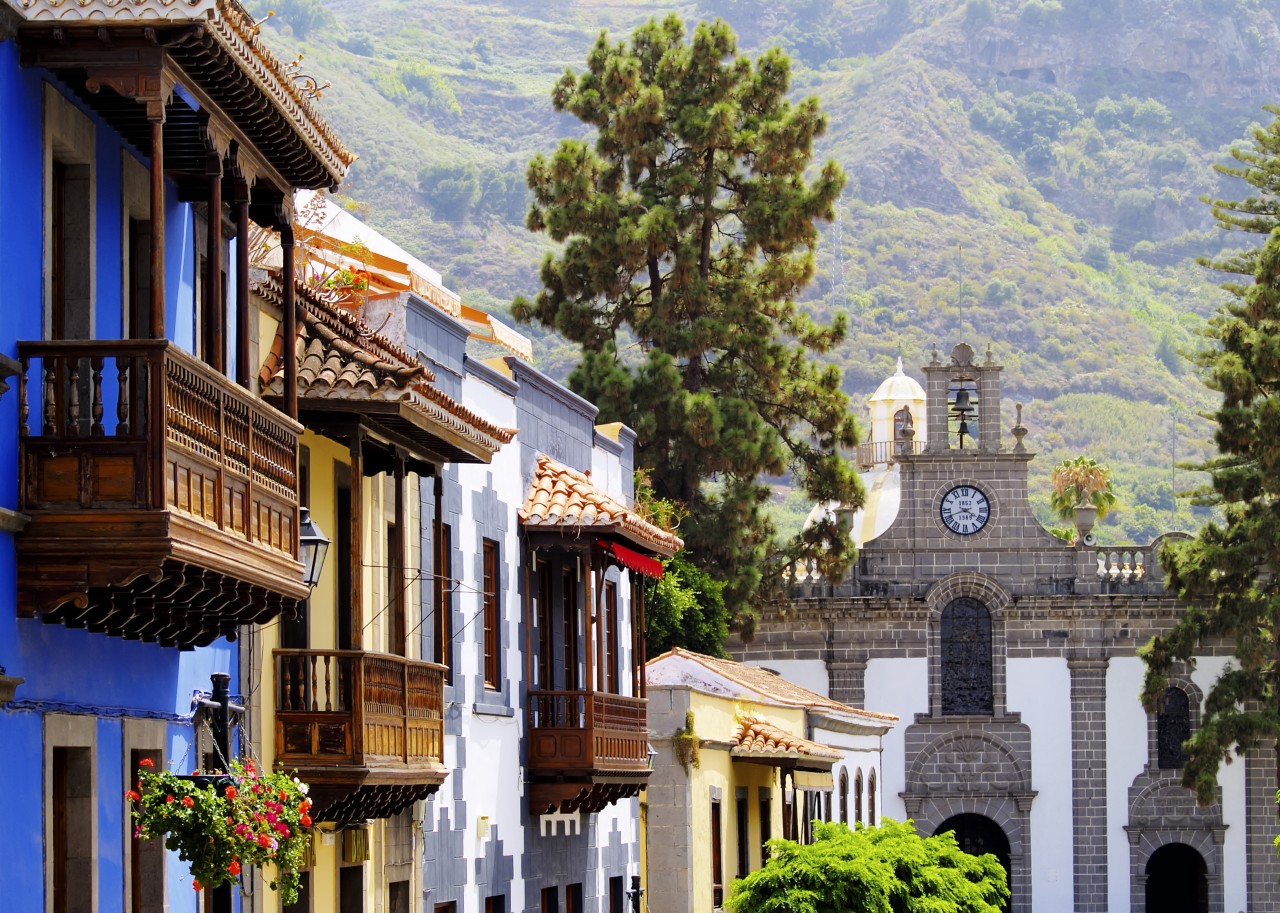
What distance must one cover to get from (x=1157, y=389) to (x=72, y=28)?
152m

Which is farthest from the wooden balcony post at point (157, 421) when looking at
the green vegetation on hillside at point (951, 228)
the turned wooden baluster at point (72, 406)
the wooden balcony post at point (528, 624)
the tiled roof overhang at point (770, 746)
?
the green vegetation on hillside at point (951, 228)

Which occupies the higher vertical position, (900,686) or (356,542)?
(356,542)

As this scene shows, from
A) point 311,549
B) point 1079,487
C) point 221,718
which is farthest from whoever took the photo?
point 1079,487

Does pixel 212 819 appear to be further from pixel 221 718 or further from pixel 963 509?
pixel 963 509

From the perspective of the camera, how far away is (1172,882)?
62.8 meters

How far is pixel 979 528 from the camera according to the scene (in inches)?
2410

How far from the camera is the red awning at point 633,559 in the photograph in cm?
2425

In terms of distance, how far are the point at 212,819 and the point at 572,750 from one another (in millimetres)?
11285

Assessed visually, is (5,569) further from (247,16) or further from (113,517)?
(247,16)

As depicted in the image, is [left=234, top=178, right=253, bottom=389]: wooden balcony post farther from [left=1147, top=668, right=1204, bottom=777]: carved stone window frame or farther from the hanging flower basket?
[left=1147, top=668, right=1204, bottom=777]: carved stone window frame

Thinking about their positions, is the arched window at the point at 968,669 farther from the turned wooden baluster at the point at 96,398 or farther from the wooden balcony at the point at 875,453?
the turned wooden baluster at the point at 96,398

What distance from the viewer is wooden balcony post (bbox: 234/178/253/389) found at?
13977mm

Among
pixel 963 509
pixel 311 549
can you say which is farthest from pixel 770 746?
pixel 963 509

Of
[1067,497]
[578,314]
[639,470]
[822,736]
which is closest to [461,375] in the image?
[822,736]
